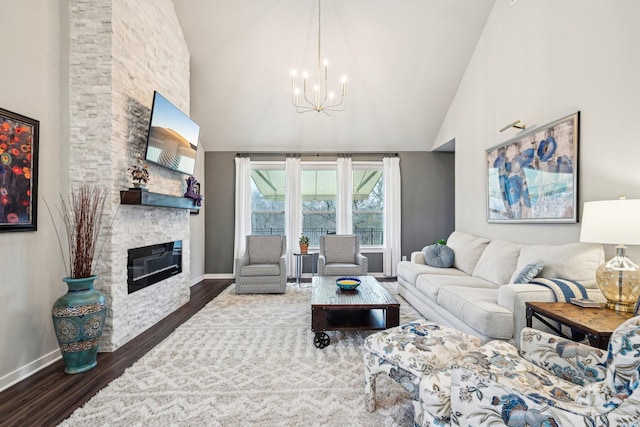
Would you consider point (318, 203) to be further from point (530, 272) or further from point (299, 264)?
point (530, 272)

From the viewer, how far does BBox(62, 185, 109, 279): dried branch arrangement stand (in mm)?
2596

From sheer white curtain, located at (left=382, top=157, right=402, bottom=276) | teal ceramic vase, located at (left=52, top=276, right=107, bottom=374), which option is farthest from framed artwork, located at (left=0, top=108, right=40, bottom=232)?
sheer white curtain, located at (left=382, top=157, right=402, bottom=276)

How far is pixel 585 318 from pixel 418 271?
211 cm

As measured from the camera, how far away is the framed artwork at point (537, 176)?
2.91 meters

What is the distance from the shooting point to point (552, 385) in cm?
148

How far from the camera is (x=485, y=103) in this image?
4.34 m

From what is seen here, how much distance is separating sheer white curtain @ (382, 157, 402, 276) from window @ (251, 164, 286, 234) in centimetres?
208

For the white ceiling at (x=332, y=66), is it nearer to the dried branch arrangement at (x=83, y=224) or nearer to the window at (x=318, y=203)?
the window at (x=318, y=203)

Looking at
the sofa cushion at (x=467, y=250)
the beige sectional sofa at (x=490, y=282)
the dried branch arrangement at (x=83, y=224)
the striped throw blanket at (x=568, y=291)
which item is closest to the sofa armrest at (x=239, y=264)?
the dried branch arrangement at (x=83, y=224)

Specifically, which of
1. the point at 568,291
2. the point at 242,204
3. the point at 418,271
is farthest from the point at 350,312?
the point at 242,204

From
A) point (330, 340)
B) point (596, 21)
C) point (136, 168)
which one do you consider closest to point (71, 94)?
point (136, 168)

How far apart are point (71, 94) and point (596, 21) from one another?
4596mm

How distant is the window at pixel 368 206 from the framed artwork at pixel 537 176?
249 centimetres

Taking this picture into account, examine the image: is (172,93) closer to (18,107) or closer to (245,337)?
(18,107)
